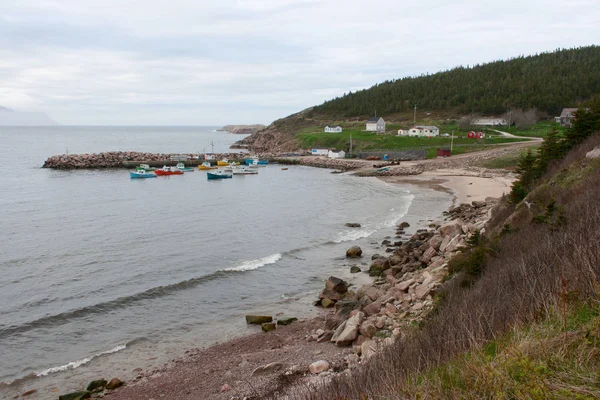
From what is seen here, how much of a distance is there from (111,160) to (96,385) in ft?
300

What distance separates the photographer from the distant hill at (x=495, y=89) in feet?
398

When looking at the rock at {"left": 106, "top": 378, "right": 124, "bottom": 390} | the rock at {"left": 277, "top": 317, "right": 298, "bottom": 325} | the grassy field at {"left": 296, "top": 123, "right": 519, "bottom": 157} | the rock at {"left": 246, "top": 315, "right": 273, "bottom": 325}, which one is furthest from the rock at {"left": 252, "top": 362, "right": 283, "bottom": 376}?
the grassy field at {"left": 296, "top": 123, "right": 519, "bottom": 157}

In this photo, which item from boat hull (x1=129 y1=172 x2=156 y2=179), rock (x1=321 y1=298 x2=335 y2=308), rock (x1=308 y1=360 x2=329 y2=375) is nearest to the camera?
rock (x1=308 y1=360 x2=329 y2=375)

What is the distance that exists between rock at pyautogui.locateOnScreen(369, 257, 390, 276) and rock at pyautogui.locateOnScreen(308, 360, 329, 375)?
11.8 metres

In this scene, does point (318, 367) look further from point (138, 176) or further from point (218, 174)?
point (138, 176)

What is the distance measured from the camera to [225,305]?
2109cm

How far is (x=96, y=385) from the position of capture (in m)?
14.2

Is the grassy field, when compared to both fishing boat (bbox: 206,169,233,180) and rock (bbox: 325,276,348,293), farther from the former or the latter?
rock (bbox: 325,276,348,293)

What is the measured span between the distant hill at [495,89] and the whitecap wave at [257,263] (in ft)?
364

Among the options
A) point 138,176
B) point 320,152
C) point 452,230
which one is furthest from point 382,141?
point 452,230

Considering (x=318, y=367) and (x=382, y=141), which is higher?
(x=382, y=141)

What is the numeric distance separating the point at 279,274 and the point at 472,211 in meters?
19.5

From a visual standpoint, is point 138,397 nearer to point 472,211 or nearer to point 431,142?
point 472,211

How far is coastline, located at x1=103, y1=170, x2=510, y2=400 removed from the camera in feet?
42.1
